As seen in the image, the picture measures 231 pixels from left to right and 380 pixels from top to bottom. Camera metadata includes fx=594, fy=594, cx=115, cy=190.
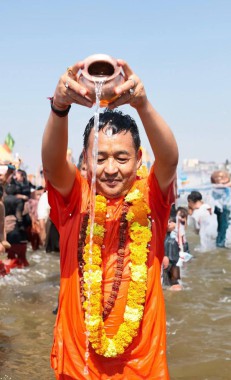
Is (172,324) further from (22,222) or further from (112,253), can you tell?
(22,222)

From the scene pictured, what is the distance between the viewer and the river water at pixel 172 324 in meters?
5.05

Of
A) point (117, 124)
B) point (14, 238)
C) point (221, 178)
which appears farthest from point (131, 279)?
point (221, 178)

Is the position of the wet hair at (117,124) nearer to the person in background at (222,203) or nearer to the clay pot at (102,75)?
the clay pot at (102,75)

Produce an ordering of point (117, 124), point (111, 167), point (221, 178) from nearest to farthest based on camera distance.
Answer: point (111, 167) → point (117, 124) → point (221, 178)

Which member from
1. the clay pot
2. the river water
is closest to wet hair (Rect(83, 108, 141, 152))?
the clay pot

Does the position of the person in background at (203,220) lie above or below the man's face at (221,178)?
below

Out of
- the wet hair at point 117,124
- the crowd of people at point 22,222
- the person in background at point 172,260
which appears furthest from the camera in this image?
the crowd of people at point 22,222

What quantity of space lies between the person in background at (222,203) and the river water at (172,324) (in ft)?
11.1

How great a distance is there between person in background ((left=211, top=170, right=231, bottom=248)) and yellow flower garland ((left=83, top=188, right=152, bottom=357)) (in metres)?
11.0

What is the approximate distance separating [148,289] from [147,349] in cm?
28

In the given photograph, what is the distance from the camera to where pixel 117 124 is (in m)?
2.89

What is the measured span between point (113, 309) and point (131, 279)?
0.17m

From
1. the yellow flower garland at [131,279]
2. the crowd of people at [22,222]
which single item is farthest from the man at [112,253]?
the crowd of people at [22,222]

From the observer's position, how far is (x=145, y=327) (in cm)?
284
